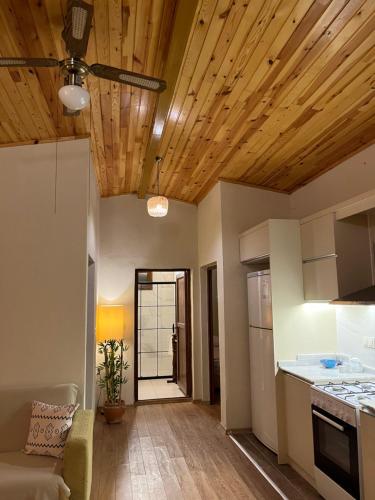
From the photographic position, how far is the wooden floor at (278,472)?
3.00 m

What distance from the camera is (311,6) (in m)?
2.04

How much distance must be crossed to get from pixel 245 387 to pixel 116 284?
2.40 m

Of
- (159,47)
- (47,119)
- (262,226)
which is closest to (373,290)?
(262,226)

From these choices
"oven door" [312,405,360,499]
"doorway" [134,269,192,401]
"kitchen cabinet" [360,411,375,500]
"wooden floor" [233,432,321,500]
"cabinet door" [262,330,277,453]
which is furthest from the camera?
"doorway" [134,269,192,401]

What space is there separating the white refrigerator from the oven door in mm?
802

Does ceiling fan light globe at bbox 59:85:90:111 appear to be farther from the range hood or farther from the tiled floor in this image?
the tiled floor

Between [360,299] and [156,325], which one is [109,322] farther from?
[360,299]

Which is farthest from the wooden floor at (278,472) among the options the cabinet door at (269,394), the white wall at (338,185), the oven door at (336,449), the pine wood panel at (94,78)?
the pine wood panel at (94,78)

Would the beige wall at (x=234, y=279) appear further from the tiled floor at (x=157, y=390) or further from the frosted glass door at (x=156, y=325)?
the frosted glass door at (x=156, y=325)

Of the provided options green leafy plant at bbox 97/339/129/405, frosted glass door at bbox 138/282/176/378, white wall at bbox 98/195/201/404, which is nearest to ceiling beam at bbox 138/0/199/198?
white wall at bbox 98/195/201/404

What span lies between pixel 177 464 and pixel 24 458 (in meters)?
1.48

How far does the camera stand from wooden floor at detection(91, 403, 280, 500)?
10.1 feet

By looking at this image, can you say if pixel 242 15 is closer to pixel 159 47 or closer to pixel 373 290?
pixel 159 47

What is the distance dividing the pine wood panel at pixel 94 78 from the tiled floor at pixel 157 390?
390 cm
